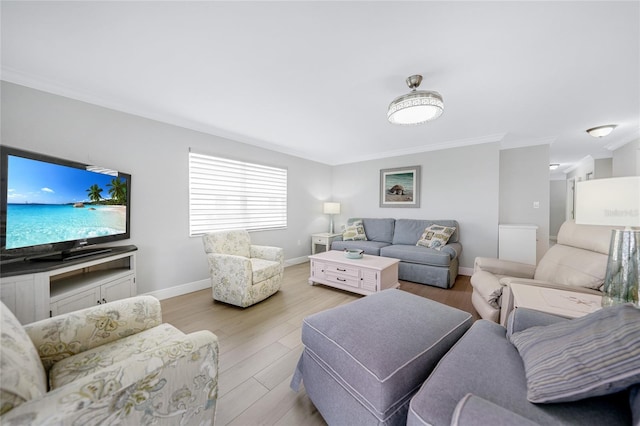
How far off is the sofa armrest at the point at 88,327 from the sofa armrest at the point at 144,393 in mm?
628

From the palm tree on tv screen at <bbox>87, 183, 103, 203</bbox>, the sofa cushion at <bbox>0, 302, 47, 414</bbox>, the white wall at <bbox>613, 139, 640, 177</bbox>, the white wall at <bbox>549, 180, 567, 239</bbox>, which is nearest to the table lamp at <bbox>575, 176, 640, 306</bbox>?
the sofa cushion at <bbox>0, 302, 47, 414</bbox>

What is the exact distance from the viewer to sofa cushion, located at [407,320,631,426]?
2.15 ft

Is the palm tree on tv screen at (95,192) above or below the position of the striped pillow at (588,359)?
above

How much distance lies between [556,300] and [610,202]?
629mm

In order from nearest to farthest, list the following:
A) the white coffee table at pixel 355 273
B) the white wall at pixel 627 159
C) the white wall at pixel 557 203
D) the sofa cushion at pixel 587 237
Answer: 1. the sofa cushion at pixel 587 237
2. the white coffee table at pixel 355 273
3. the white wall at pixel 627 159
4. the white wall at pixel 557 203

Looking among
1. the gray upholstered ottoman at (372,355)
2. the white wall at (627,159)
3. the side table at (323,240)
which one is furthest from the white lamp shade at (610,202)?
the white wall at (627,159)

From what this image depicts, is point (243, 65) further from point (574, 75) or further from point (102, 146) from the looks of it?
point (574, 75)

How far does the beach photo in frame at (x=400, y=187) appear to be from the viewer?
4289 mm

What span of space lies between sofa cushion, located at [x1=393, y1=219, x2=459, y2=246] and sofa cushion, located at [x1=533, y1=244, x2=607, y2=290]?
171 centimetres

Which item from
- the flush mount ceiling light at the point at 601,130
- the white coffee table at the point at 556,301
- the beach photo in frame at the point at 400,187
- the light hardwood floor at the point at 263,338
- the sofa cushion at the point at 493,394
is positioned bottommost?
the light hardwood floor at the point at 263,338

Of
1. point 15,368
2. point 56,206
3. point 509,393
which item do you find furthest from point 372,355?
point 56,206

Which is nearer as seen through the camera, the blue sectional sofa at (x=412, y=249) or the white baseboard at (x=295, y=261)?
the blue sectional sofa at (x=412, y=249)

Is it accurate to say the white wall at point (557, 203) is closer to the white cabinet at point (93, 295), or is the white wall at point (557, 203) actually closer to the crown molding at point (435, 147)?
the crown molding at point (435, 147)

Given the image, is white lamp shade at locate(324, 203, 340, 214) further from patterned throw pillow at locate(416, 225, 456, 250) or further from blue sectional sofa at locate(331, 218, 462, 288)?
patterned throw pillow at locate(416, 225, 456, 250)
